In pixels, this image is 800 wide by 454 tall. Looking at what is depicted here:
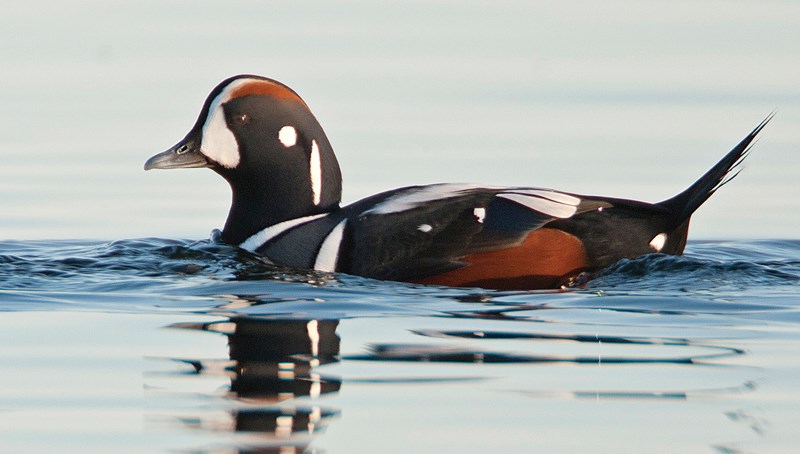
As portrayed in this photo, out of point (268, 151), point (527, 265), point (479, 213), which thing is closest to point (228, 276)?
point (268, 151)

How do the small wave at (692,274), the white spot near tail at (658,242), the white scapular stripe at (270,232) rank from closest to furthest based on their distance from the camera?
the small wave at (692,274) → the white spot near tail at (658,242) → the white scapular stripe at (270,232)

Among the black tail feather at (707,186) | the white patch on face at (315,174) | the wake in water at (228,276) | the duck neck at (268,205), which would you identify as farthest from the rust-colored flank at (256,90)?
the black tail feather at (707,186)

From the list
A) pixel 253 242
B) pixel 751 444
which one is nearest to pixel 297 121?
pixel 253 242

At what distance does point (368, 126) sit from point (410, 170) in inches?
66.5

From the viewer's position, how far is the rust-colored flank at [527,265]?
836 cm

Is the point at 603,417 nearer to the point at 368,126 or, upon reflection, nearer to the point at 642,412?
the point at 642,412

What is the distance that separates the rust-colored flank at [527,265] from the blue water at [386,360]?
0.62ft

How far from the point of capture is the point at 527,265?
839 centimetres

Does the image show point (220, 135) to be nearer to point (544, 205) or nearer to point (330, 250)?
point (330, 250)

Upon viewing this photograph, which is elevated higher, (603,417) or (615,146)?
(615,146)

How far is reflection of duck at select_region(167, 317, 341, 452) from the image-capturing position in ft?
17.5

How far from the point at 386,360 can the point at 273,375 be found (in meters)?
0.55

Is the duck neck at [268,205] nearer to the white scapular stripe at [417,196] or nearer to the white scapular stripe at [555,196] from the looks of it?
the white scapular stripe at [417,196]

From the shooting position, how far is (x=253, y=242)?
9258 mm
